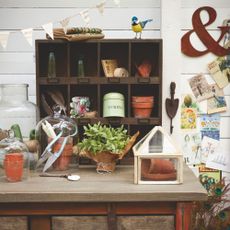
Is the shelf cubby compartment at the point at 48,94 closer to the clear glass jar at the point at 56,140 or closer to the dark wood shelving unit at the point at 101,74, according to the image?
the dark wood shelving unit at the point at 101,74

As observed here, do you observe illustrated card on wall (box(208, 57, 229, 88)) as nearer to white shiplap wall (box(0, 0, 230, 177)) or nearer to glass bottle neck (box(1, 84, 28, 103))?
white shiplap wall (box(0, 0, 230, 177))

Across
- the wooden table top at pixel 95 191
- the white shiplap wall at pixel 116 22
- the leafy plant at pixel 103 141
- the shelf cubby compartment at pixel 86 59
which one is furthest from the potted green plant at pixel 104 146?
the white shiplap wall at pixel 116 22

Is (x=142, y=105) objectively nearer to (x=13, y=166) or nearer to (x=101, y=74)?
(x=101, y=74)

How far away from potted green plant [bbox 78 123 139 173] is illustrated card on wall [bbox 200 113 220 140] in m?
0.72

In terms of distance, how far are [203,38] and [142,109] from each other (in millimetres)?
644

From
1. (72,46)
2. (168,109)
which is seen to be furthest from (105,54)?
(168,109)

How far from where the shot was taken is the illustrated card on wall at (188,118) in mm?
2053

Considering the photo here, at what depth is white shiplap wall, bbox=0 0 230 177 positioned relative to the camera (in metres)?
1.99

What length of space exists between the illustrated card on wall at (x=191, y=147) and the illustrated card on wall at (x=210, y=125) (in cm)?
5

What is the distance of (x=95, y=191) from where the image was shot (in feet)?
4.07

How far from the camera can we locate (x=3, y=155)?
1.43 meters

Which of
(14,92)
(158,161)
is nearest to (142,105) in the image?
(158,161)

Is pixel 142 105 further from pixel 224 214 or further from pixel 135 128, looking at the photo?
pixel 224 214

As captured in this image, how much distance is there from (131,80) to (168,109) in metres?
0.41
